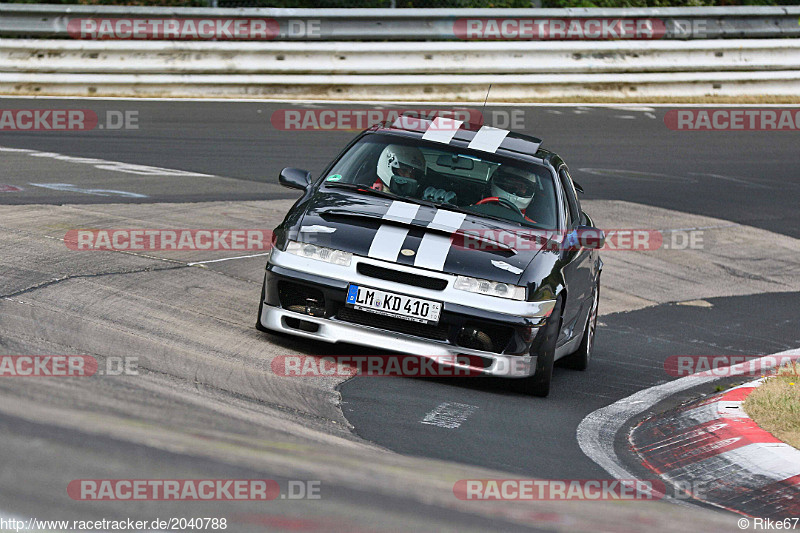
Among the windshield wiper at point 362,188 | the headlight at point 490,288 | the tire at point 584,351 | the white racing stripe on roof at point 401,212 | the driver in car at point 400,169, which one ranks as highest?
the driver in car at point 400,169

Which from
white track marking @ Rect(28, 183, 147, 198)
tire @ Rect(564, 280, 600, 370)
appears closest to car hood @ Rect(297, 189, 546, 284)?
tire @ Rect(564, 280, 600, 370)

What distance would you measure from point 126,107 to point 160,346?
1134 centimetres

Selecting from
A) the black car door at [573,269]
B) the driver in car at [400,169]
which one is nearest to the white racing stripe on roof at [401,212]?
the driver in car at [400,169]

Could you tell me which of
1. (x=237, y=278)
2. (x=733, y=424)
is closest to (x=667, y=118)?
(x=237, y=278)

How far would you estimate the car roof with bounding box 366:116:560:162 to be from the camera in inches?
318

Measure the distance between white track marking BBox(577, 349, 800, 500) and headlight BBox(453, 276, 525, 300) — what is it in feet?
2.72

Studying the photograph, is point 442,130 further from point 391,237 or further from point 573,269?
point 391,237

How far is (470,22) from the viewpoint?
19609mm

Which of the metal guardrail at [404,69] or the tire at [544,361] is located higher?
the metal guardrail at [404,69]

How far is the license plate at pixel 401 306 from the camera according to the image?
6746mm

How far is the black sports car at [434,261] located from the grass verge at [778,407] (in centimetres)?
122

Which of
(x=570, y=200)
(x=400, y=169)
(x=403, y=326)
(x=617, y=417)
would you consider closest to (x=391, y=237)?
(x=403, y=326)

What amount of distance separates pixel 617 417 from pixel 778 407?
3.01ft

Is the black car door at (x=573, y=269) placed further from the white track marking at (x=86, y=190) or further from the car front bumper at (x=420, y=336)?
the white track marking at (x=86, y=190)
